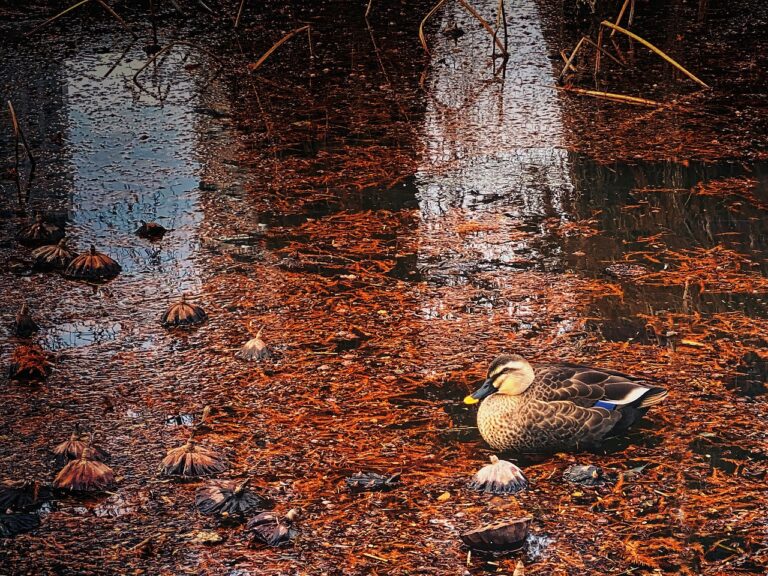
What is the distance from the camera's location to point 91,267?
4945 mm

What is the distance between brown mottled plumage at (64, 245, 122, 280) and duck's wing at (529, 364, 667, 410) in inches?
92.8

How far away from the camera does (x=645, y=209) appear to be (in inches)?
222

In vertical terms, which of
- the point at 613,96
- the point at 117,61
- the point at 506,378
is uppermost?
the point at 117,61

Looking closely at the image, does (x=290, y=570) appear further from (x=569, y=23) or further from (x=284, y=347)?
(x=569, y=23)

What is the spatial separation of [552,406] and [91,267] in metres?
2.51

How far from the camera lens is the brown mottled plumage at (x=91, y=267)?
4.95m

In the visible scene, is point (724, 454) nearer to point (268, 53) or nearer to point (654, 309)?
point (654, 309)

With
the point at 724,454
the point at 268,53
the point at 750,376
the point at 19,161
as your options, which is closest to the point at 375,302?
the point at 750,376

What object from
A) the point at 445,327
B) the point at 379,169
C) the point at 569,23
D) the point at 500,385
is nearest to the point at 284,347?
the point at 445,327

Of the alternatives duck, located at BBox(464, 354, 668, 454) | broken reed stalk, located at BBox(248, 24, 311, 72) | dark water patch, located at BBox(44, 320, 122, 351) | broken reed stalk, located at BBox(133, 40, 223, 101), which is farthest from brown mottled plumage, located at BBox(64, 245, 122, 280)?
broken reed stalk, located at BBox(248, 24, 311, 72)

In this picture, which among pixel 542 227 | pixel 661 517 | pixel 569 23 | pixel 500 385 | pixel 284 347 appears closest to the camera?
pixel 661 517

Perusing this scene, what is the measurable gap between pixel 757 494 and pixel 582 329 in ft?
4.15

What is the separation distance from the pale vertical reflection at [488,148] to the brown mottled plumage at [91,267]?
1587 millimetres

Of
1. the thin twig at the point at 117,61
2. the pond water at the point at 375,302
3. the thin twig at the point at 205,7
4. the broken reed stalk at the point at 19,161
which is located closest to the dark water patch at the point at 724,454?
the pond water at the point at 375,302
